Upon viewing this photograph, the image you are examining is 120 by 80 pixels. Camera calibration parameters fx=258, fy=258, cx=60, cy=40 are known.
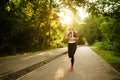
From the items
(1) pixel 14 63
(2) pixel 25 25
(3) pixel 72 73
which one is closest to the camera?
(3) pixel 72 73

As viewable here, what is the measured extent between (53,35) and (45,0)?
39.7 feet

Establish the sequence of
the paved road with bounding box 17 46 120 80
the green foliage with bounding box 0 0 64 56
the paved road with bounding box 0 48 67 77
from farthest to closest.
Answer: the green foliage with bounding box 0 0 64 56, the paved road with bounding box 0 48 67 77, the paved road with bounding box 17 46 120 80

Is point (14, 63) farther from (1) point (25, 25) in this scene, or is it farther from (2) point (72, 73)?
(1) point (25, 25)

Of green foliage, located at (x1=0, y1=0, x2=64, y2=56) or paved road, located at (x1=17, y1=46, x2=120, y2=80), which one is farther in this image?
green foliage, located at (x1=0, y1=0, x2=64, y2=56)

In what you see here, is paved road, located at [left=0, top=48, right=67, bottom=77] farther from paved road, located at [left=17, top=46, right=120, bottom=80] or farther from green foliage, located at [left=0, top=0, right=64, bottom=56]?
green foliage, located at [left=0, top=0, right=64, bottom=56]

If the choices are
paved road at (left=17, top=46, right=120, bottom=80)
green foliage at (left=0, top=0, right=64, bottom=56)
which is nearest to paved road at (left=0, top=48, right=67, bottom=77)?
paved road at (left=17, top=46, right=120, bottom=80)

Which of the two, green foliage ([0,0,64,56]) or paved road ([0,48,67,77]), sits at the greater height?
green foliage ([0,0,64,56])

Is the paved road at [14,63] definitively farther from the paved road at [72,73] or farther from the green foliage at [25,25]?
the green foliage at [25,25]

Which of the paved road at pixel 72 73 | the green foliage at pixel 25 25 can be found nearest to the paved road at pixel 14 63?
the paved road at pixel 72 73

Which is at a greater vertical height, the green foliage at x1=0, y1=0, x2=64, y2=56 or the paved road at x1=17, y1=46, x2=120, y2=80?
the green foliage at x1=0, y1=0, x2=64, y2=56

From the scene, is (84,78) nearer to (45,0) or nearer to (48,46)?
(45,0)

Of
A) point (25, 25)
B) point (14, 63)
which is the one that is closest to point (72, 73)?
point (14, 63)

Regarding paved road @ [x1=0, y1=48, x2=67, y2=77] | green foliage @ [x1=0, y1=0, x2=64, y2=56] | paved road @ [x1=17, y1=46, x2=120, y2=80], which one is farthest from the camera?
green foliage @ [x1=0, y1=0, x2=64, y2=56]

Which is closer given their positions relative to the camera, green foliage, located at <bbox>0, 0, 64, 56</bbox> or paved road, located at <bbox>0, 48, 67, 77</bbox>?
paved road, located at <bbox>0, 48, 67, 77</bbox>
